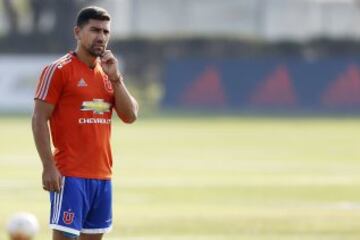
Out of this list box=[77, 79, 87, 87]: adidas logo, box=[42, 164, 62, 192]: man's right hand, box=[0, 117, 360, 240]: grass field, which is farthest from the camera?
box=[0, 117, 360, 240]: grass field

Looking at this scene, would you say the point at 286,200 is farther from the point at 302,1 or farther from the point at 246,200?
the point at 302,1

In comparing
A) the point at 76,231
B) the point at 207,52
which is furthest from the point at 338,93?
the point at 76,231

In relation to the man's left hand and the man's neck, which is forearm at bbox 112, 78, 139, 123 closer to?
the man's left hand

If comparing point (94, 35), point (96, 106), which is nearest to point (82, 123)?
point (96, 106)

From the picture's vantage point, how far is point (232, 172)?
2319 centimetres

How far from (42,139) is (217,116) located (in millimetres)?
30986

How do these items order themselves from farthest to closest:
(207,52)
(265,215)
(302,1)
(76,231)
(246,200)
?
(302,1), (207,52), (246,200), (265,215), (76,231)

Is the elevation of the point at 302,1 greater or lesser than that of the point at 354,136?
greater

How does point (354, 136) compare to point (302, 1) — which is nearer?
point (354, 136)

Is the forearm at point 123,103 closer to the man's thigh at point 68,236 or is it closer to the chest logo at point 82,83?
the chest logo at point 82,83

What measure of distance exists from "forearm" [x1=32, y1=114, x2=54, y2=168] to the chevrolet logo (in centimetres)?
32

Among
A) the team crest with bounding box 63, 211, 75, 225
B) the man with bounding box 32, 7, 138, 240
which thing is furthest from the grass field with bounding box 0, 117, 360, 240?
the team crest with bounding box 63, 211, 75, 225

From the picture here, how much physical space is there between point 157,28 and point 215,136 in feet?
73.3

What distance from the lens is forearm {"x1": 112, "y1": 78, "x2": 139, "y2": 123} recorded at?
977 cm
